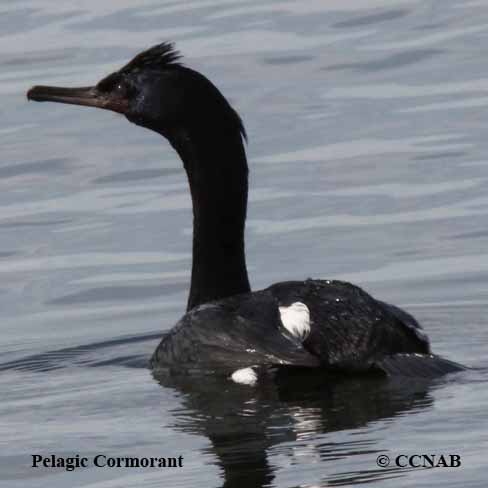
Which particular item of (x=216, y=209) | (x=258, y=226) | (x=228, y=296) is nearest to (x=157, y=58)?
(x=216, y=209)

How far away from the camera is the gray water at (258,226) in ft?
29.6

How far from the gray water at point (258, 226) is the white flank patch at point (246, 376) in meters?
0.05

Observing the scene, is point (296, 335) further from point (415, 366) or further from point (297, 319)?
point (415, 366)

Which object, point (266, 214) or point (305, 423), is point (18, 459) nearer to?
point (305, 423)

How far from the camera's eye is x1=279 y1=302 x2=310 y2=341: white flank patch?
9.79 m

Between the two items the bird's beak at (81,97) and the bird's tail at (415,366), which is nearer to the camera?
the bird's tail at (415,366)

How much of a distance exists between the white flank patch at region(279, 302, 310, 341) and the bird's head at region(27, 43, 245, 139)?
1565 mm

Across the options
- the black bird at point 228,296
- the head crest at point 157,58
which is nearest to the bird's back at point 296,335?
the black bird at point 228,296

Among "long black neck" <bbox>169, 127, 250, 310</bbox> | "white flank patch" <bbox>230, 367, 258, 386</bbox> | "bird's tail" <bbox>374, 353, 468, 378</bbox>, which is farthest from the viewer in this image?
"long black neck" <bbox>169, 127, 250, 310</bbox>

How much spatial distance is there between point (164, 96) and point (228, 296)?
117cm

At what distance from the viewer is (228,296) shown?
11359mm

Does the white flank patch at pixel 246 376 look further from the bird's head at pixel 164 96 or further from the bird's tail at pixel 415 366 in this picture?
the bird's head at pixel 164 96

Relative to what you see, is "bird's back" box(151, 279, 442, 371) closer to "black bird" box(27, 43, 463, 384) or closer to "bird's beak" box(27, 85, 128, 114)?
"black bird" box(27, 43, 463, 384)

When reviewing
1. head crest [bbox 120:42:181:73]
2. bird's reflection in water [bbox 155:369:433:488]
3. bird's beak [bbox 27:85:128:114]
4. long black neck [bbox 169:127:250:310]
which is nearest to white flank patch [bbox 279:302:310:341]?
bird's reflection in water [bbox 155:369:433:488]
